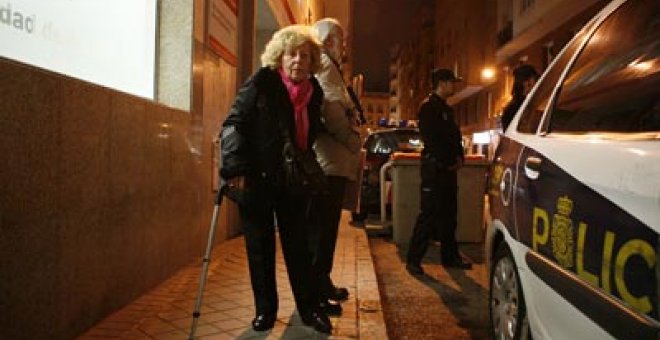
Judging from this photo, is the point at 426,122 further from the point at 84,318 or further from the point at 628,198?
the point at 628,198

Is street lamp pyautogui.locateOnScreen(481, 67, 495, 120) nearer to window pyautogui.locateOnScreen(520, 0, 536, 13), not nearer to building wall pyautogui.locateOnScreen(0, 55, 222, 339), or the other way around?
window pyautogui.locateOnScreen(520, 0, 536, 13)

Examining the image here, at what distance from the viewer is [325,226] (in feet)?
13.8

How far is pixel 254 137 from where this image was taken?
371cm

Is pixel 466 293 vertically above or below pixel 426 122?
below

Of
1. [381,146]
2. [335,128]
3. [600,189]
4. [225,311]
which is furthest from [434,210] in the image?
[381,146]

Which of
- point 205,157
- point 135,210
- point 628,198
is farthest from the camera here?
point 205,157

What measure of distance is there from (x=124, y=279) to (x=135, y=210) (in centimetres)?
45

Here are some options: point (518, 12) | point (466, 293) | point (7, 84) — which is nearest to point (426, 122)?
point (466, 293)

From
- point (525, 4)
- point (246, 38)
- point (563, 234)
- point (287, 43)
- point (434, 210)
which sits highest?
point (525, 4)

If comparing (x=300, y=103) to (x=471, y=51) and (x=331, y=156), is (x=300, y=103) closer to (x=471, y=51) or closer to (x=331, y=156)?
(x=331, y=156)

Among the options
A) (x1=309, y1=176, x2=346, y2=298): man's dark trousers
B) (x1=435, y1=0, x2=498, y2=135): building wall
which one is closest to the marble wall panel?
(x1=309, y1=176, x2=346, y2=298): man's dark trousers

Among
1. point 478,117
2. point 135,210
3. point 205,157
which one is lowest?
point 135,210

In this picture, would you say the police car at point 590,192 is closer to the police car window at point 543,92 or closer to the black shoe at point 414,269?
the police car window at point 543,92

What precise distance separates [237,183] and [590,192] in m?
2.01
